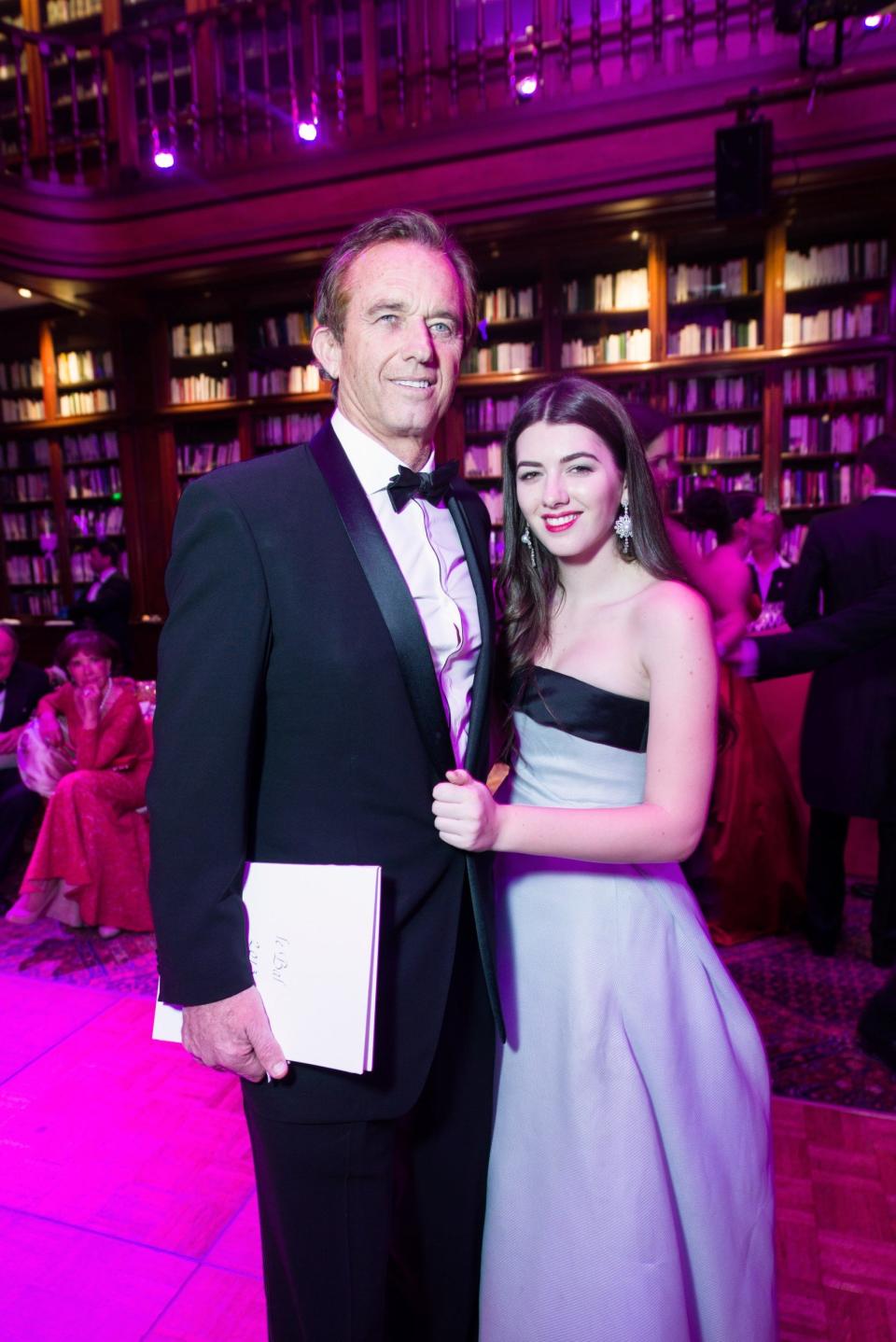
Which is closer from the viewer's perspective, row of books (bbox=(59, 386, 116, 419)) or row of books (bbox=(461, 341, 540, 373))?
row of books (bbox=(461, 341, 540, 373))

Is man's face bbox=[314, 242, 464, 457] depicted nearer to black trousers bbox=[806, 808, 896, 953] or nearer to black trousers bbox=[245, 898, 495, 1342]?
black trousers bbox=[245, 898, 495, 1342]

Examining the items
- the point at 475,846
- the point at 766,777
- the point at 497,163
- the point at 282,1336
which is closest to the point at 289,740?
the point at 475,846

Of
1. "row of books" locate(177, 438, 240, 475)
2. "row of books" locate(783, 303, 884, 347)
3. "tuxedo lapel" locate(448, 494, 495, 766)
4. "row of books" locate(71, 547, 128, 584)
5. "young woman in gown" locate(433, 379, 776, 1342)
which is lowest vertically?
"young woman in gown" locate(433, 379, 776, 1342)

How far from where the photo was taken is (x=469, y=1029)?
129 cm

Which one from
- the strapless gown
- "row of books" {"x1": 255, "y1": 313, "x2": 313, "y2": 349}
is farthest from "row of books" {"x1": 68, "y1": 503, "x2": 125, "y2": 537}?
the strapless gown

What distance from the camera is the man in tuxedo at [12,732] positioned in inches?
151

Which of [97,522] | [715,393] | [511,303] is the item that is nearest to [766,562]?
[715,393]

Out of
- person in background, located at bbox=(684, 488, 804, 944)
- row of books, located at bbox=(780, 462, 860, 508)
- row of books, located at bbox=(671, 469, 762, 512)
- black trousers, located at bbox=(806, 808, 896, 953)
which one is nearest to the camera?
black trousers, located at bbox=(806, 808, 896, 953)

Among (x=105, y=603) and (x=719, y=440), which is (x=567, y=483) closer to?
(x=719, y=440)

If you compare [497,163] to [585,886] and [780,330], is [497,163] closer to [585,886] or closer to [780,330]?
[780,330]

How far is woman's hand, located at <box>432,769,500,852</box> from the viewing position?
1040mm

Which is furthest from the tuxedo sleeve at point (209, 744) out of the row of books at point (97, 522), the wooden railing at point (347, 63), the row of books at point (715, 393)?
the row of books at point (97, 522)

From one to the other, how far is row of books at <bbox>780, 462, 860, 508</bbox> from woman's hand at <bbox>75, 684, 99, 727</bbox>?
4399mm

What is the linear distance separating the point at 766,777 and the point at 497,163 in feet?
13.4
